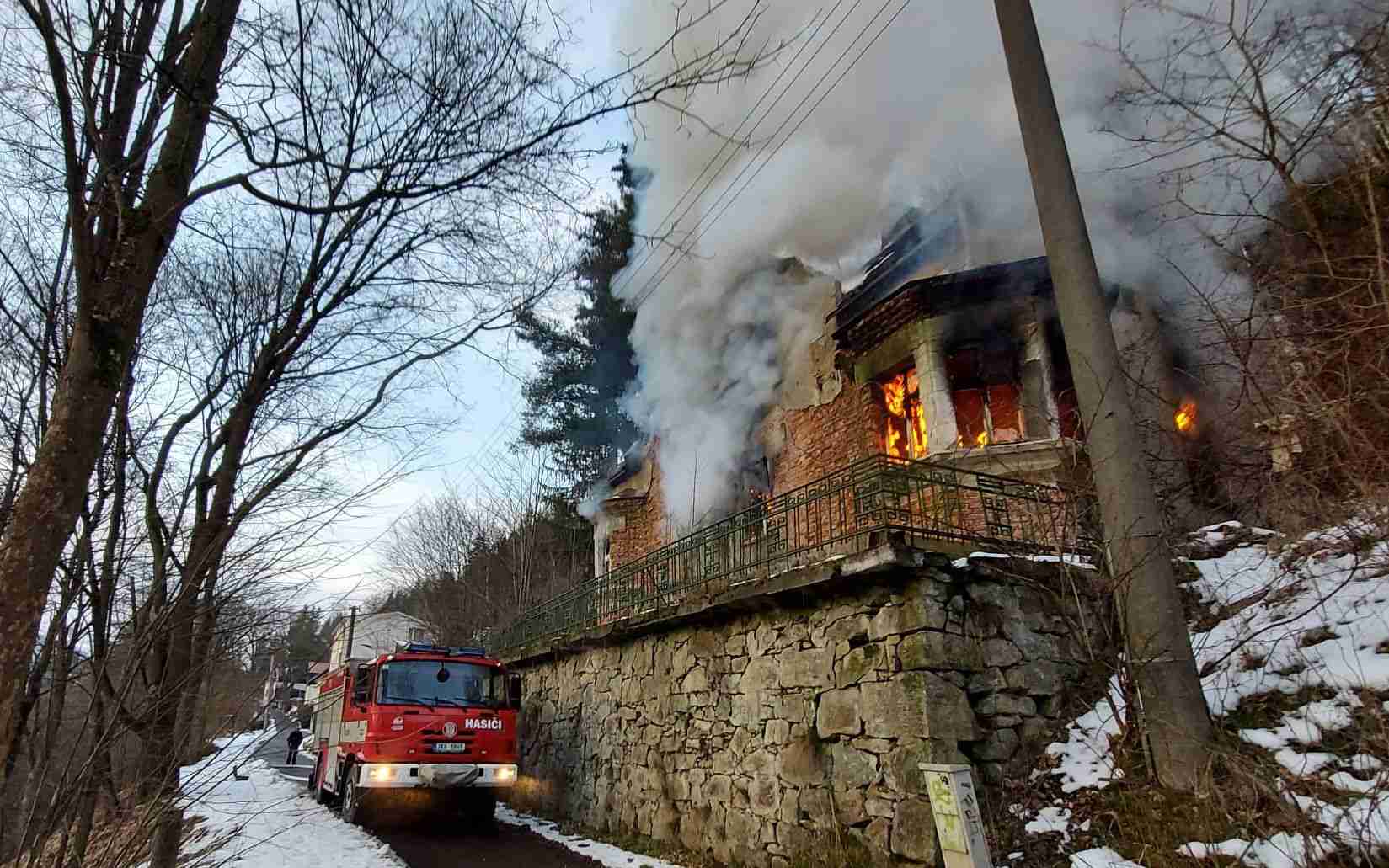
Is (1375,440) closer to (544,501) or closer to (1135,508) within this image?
(1135,508)

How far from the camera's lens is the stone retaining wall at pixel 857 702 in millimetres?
5641

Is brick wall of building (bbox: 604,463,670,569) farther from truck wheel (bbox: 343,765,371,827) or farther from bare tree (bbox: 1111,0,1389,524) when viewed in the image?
bare tree (bbox: 1111,0,1389,524)

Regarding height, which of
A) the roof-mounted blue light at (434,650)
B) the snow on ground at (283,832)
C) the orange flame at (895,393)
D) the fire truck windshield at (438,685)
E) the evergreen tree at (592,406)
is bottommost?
the snow on ground at (283,832)

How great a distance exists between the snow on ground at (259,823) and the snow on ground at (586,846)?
1984 millimetres

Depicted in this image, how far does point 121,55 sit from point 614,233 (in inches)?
82.3

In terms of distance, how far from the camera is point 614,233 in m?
3.95

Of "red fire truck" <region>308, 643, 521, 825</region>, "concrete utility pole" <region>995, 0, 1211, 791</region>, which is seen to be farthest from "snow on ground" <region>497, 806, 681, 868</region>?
"concrete utility pole" <region>995, 0, 1211, 791</region>

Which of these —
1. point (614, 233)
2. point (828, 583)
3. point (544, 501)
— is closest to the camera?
point (614, 233)

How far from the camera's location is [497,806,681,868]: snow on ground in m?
7.52

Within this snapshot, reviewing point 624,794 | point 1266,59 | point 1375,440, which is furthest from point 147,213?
point 624,794

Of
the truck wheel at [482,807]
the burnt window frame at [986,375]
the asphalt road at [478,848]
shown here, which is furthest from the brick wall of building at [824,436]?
the truck wheel at [482,807]

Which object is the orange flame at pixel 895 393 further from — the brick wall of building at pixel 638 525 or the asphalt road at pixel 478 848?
the asphalt road at pixel 478 848

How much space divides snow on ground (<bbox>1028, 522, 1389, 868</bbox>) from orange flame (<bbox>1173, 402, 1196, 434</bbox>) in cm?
266

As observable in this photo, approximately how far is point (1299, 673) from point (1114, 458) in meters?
1.80
